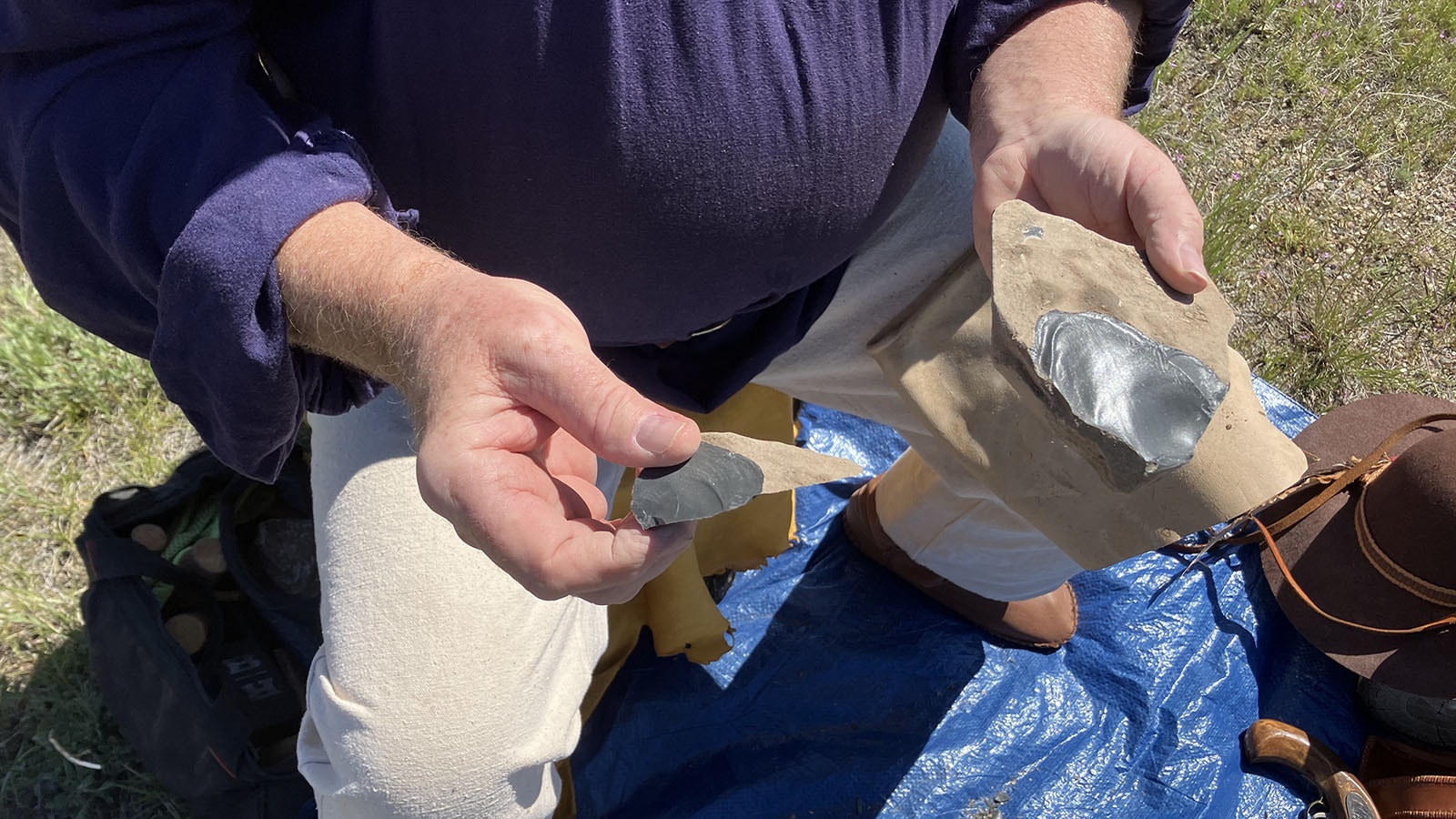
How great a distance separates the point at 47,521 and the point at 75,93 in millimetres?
1600

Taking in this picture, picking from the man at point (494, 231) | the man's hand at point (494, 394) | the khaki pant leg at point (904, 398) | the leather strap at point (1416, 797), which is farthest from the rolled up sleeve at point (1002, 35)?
the leather strap at point (1416, 797)

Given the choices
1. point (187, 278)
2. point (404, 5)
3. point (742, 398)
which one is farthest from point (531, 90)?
point (742, 398)

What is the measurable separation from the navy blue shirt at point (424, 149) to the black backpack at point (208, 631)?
2.31 feet

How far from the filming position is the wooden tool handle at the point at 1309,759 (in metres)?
1.90

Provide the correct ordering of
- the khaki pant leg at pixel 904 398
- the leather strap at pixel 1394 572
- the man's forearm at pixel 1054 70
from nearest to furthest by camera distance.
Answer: the man's forearm at pixel 1054 70
the khaki pant leg at pixel 904 398
the leather strap at pixel 1394 572

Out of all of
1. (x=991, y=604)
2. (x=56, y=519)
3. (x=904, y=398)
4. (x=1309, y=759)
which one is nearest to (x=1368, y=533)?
(x=1309, y=759)

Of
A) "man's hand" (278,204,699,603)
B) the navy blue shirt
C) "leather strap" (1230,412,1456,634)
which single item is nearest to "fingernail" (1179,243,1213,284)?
the navy blue shirt

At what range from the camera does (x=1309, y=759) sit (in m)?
1.98

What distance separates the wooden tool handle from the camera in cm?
190

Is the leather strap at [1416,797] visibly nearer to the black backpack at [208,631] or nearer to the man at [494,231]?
the man at [494,231]

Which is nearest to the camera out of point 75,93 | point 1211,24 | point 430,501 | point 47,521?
point 430,501

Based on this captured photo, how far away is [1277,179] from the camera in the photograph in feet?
9.85

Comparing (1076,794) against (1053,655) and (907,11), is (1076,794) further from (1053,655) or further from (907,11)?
(907,11)

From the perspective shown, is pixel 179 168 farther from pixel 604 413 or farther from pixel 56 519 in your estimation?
pixel 56 519
